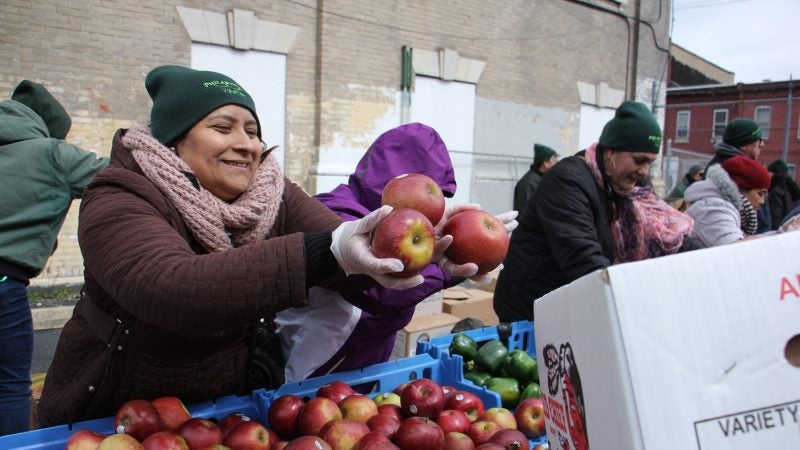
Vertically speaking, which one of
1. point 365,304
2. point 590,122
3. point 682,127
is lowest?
point 365,304

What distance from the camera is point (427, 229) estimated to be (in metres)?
1.72

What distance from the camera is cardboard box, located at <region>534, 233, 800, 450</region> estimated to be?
2.93 feet

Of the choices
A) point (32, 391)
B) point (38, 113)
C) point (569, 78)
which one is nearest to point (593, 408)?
point (32, 391)

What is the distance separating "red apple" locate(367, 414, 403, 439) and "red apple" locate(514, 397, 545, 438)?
1.65 feet

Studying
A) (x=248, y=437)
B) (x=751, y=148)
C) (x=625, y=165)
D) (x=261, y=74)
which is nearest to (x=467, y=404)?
→ (x=248, y=437)

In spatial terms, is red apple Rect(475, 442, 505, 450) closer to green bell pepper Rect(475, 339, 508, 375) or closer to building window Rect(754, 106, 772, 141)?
green bell pepper Rect(475, 339, 508, 375)

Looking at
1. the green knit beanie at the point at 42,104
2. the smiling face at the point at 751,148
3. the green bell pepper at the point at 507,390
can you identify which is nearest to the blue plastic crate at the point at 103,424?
the green bell pepper at the point at 507,390

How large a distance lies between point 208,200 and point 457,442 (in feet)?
3.59

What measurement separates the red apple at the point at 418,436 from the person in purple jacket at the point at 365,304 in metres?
0.46

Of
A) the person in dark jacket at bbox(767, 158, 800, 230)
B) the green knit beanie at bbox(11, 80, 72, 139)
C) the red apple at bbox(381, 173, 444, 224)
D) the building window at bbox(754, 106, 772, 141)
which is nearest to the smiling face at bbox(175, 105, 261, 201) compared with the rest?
the red apple at bbox(381, 173, 444, 224)

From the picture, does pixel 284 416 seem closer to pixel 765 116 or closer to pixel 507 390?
pixel 507 390

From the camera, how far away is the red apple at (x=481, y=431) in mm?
1977

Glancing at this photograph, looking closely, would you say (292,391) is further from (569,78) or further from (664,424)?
(569,78)

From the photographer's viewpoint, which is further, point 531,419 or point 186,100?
point 531,419
